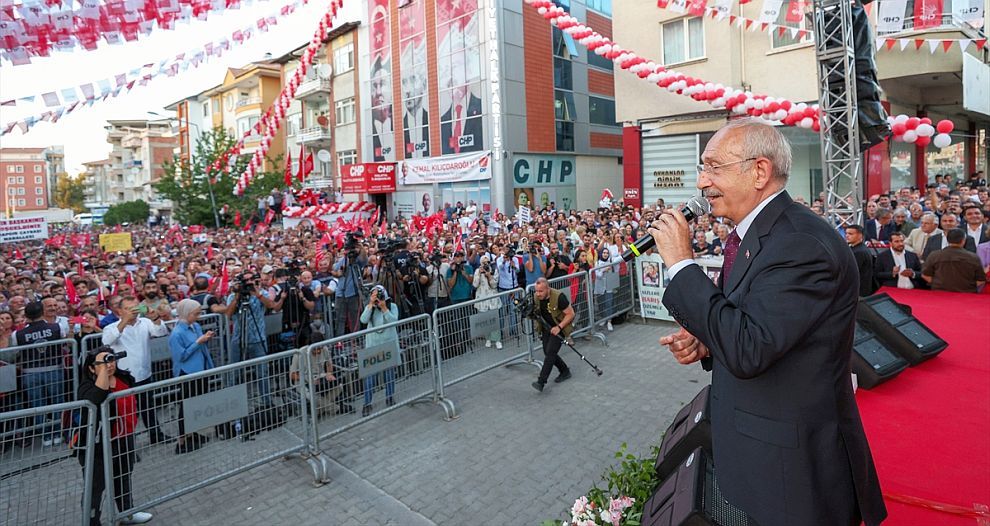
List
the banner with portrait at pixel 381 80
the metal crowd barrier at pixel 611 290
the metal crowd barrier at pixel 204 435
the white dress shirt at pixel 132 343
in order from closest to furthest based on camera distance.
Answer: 1. the metal crowd barrier at pixel 204 435
2. the white dress shirt at pixel 132 343
3. the metal crowd barrier at pixel 611 290
4. the banner with portrait at pixel 381 80

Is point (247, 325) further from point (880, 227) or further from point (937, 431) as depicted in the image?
point (880, 227)

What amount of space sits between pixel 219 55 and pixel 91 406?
1208cm

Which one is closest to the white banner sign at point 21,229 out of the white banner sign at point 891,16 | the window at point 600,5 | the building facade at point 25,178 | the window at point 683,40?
the window at point 683,40

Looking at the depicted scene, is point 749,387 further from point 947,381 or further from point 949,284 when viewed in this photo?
point 949,284

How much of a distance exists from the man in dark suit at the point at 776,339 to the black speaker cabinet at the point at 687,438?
1.09m

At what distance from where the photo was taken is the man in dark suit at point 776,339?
1.58 meters

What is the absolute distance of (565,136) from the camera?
28984 millimetres

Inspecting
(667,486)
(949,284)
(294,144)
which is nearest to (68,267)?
(667,486)

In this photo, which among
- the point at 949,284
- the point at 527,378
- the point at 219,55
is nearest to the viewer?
the point at 949,284

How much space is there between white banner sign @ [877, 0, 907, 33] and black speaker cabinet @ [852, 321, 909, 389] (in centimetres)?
1437

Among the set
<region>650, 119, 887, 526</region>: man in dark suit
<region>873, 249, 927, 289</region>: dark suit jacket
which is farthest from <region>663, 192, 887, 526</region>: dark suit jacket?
<region>873, 249, 927, 289</region>: dark suit jacket

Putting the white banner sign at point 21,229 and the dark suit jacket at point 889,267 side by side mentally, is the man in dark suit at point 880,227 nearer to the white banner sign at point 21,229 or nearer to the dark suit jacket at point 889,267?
the dark suit jacket at point 889,267

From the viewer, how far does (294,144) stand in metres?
42.9

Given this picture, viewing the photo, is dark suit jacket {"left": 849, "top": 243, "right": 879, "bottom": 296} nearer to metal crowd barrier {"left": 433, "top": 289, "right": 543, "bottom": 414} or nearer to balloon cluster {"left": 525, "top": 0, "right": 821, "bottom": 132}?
metal crowd barrier {"left": 433, "top": 289, "right": 543, "bottom": 414}
